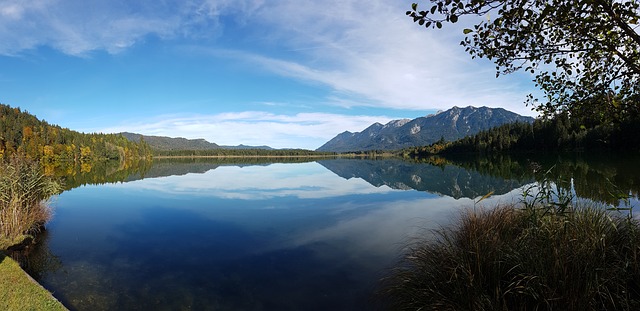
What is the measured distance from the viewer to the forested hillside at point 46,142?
115131mm

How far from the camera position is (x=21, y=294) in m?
8.27

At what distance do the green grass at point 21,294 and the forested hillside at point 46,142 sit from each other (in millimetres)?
116380

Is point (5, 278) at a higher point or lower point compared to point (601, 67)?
lower

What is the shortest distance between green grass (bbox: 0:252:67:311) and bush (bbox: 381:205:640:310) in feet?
28.6

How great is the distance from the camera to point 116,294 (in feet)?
33.4

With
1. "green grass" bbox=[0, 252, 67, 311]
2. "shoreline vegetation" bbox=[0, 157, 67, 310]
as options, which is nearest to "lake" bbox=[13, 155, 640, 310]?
"shoreline vegetation" bbox=[0, 157, 67, 310]

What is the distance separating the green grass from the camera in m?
7.72

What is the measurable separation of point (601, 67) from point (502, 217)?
6.67 metres

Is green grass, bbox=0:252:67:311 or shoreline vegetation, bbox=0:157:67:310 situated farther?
shoreline vegetation, bbox=0:157:67:310

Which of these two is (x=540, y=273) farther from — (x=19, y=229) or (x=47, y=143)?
(x=47, y=143)

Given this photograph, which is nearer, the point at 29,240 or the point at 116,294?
the point at 116,294

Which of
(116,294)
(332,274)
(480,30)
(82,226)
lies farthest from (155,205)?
(480,30)

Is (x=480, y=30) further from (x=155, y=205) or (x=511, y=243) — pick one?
(x=155, y=205)

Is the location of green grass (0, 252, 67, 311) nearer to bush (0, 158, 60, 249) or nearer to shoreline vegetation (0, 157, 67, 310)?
Result: shoreline vegetation (0, 157, 67, 310)
